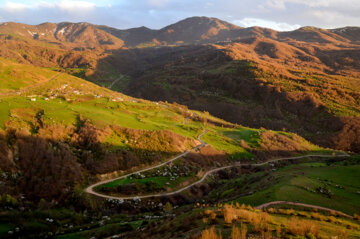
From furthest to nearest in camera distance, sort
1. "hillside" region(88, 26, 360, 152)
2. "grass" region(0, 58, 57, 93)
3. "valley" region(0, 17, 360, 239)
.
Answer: "hillside" region(88, 26, 360, 152) < "grass" region(0, 58, 57, 93) < "valley" region(0, 17, 360, 239)

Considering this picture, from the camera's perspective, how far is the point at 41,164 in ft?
82.8

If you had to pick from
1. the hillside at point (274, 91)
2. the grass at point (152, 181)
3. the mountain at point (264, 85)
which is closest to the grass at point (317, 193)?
the grass at point (152, 181)

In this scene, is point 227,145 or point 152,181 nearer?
point 152,181

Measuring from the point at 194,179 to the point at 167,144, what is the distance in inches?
285

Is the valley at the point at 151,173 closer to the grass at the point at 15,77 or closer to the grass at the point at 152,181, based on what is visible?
the grass at the point at 152,181

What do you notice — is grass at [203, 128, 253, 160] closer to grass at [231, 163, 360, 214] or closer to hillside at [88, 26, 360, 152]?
grass at [231, 163, 360, 214]

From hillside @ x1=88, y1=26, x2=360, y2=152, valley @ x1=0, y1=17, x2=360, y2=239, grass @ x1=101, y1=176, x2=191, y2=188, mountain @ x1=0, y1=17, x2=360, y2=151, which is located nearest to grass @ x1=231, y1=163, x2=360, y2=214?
valley @ x1=0, y1=17, x2=360, y2=239

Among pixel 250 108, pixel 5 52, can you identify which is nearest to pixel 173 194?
pixel 250 108

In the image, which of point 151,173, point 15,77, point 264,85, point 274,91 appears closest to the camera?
point 151,173

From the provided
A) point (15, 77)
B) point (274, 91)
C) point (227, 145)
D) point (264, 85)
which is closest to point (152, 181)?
point (227, 145)

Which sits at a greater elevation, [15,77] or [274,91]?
[274,91]

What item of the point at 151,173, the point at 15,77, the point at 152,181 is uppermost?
the point at 15,77

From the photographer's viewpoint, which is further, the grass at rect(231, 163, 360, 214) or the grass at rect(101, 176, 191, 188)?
the grass at rect(101, 176, 191, 188)

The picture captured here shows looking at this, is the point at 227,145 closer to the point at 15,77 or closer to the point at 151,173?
the point at 151,173
